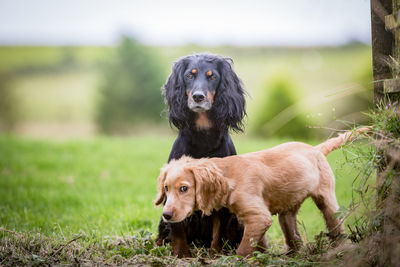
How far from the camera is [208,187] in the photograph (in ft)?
10.1

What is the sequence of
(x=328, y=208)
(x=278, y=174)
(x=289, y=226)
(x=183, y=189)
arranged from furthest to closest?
(x=289, y=226), (x=328, y=208), (x=278, y=174), (x=183, y=189)

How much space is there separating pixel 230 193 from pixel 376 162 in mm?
1088

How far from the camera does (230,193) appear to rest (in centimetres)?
313

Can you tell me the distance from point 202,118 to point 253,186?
0.96m

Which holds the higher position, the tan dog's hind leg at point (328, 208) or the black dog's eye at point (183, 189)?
the black dog's eye at point (183, 189)

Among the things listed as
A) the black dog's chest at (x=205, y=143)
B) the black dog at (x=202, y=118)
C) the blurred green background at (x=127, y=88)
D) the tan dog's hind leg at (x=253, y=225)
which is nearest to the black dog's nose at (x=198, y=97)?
the black dog at (x=202, y=118)

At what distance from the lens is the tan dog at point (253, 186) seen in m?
3.05

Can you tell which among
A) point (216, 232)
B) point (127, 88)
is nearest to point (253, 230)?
point (216, 232)

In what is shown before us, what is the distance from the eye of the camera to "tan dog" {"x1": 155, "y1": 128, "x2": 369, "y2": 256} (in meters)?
3.05

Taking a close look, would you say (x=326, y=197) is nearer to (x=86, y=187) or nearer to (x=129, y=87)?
(x=86, y=187)

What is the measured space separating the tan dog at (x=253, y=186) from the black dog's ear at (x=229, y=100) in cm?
56

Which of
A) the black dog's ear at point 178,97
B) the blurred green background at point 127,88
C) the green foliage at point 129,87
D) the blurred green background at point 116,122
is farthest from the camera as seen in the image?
the green foliage at point 129,87

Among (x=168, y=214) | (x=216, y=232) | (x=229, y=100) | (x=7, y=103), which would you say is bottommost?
(x=216, y=232)

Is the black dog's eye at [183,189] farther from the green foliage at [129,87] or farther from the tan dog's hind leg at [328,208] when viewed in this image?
the green foliage at [129,87]
